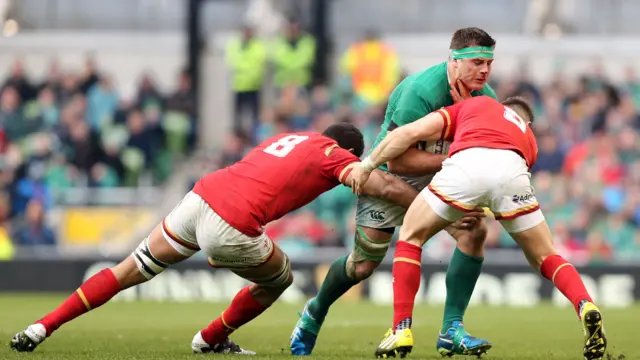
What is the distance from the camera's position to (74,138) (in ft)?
68.9

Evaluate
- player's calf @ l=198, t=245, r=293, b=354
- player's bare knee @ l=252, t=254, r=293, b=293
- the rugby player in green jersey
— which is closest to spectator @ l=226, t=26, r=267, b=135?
the rugby player in green jersey

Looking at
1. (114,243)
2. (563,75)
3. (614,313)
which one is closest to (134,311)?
(114,243)

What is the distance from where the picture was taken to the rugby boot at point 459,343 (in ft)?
28.5

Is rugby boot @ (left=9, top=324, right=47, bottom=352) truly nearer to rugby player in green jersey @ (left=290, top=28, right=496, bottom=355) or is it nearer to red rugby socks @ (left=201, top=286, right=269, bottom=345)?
red rugby socks @ (left=201, top=286, right=269, bottom=345)

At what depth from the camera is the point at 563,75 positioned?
21734 mm

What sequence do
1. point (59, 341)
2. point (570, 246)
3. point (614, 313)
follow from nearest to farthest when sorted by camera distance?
point (59, 341) → point (614, 313) → point (570, 246)

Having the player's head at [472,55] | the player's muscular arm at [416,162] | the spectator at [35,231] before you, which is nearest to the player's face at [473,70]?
the player's head at [472,55]

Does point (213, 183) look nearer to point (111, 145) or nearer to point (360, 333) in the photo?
point (360, 333)

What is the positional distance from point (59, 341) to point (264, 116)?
1144cm

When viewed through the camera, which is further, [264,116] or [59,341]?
[264,116]

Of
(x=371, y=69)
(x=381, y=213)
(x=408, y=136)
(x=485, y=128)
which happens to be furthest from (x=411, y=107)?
(x=371, y=69)

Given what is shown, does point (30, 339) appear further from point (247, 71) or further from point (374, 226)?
point (247, 71)

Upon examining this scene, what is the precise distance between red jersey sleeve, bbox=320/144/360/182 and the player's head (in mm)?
955

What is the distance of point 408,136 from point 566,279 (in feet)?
4.57
